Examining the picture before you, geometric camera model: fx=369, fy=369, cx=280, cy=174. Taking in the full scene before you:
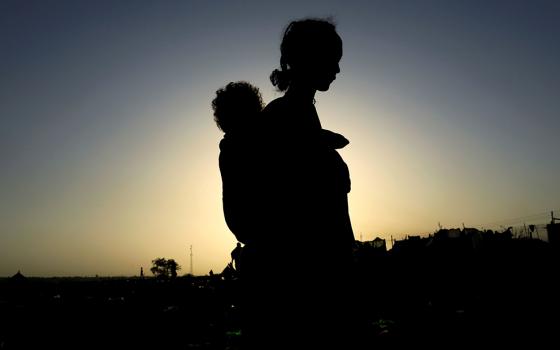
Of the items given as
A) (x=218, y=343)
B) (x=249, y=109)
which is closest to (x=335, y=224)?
(x=249, y=109)

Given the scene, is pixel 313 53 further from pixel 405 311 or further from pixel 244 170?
pixel 405 311

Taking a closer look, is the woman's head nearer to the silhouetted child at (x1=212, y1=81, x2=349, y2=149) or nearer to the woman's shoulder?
the woman's shoulder

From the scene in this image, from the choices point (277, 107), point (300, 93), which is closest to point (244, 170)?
point (277, 107)

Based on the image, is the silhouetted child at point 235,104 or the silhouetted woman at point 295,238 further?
the silhouetted child at point 235,104

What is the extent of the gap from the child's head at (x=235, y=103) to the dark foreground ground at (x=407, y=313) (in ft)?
2.78

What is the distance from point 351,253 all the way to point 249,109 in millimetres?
908

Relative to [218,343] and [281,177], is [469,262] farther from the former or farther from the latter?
[281,177]

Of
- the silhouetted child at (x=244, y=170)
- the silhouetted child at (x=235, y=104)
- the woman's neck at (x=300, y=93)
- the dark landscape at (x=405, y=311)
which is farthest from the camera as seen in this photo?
the dark landscape at (x=405, y=311)

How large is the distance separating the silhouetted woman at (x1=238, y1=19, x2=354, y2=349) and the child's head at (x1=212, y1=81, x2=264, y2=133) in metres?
0.55

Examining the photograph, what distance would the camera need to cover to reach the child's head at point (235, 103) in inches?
69.7

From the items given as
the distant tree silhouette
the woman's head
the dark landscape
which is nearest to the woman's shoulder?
the woman's head

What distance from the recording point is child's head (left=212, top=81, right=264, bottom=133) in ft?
5.81

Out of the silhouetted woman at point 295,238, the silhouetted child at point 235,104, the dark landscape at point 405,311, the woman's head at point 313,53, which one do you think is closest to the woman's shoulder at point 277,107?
the silhouetted woman at point 295,238

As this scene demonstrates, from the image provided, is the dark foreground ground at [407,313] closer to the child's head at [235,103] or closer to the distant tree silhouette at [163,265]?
the child's head at [235,103]
